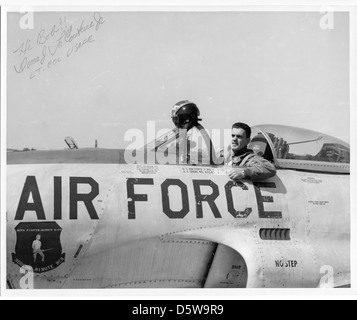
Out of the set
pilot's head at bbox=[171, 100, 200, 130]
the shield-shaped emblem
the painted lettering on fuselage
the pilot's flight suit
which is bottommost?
the shield-shaped emblem

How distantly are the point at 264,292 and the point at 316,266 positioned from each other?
2.79ft

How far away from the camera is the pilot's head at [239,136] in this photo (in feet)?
27.4

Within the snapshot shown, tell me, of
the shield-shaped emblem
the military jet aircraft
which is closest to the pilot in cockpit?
the military jet aircraft

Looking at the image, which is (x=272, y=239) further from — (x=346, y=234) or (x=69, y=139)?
(x=69, y=139)

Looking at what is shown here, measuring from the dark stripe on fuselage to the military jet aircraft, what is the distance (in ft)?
0.04

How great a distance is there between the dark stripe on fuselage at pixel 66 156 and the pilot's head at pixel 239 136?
159 centimetres

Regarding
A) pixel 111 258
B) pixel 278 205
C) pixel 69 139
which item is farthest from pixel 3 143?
pixel 278 205

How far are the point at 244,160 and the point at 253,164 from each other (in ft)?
0.57

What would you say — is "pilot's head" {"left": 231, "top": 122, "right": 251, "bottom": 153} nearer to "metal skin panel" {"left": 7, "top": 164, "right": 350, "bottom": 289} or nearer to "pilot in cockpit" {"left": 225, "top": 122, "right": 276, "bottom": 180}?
"pilot in cockpit" {"left": 225, "top": 122, "right": 276, "bottom": 180}

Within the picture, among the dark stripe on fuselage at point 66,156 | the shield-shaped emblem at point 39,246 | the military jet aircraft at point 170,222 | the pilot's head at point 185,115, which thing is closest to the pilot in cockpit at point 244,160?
the military jet aircraft at point 170,222

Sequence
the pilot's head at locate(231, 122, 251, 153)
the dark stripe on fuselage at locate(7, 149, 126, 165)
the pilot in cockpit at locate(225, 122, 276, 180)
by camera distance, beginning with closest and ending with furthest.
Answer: the dark stripe on fuselage at locate(7, 149, 126, 165) → the pilot in cockpit at locate(225, 122, 276, 180) → the pilot's head at locate(231, 122, 251, 153)

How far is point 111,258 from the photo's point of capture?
23.8ft

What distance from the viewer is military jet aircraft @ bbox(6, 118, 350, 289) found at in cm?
711

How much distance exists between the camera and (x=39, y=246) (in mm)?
7031
